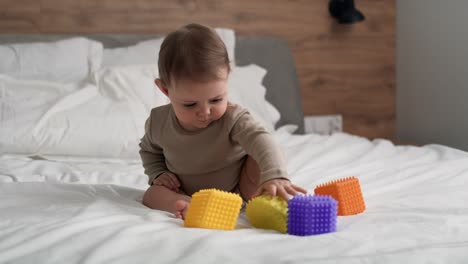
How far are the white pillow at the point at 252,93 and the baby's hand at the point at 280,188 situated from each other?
1.20m

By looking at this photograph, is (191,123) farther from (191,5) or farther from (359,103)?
(359,103)

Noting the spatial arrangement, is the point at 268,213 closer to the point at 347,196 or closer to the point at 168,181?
the point at 347,196

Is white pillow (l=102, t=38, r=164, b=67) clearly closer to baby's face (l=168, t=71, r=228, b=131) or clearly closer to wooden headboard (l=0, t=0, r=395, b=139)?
wooden headboard (l=0, t=0, r=395, b=139)

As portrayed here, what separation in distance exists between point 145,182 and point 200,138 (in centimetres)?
42

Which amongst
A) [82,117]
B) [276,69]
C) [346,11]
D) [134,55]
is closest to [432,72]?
[346,11]

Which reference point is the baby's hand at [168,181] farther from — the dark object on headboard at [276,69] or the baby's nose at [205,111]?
the dark object on headboard at [276,69]

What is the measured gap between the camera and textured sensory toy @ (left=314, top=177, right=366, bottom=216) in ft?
4.12

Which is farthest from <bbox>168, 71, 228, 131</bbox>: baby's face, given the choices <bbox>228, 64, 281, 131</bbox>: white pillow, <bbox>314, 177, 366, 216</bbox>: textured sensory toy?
<bbox>228, 64, 281, 131</bbox>: white pillow

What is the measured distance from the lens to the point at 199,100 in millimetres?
1271

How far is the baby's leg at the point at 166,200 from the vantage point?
1.25 meters

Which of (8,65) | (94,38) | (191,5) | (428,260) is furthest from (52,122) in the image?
(428,260)

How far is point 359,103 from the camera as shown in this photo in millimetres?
3301

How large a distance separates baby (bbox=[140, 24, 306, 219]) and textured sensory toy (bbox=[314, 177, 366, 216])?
0.38 ft

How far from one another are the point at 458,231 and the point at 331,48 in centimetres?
222
